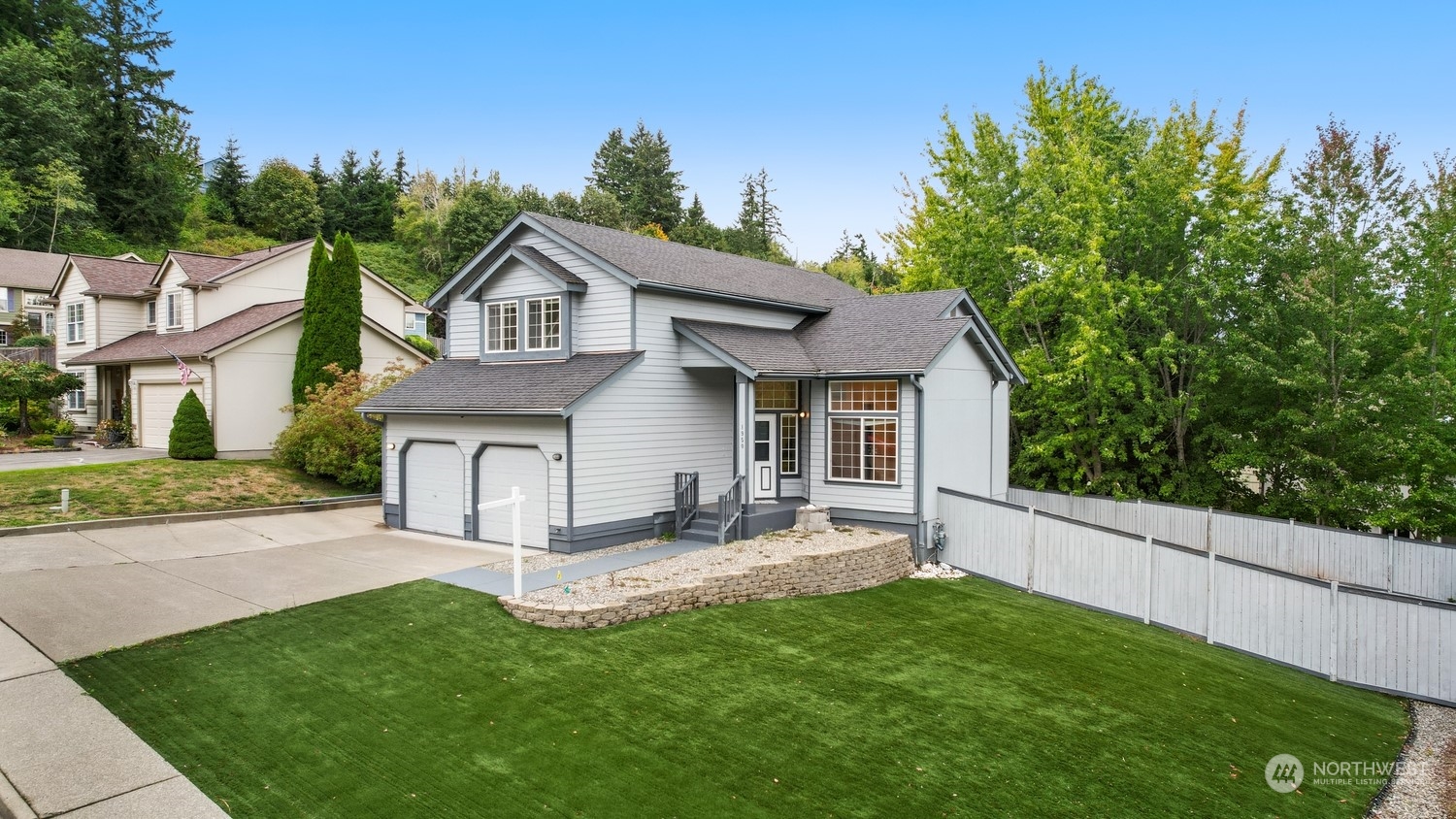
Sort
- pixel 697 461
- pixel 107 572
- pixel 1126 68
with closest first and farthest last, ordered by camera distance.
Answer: pixel 107 572 < pixel 697 461 < pixel 1126 68

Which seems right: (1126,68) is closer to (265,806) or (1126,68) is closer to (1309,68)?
(1309,68)

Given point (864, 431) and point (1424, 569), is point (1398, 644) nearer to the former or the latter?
point (1424, 569)

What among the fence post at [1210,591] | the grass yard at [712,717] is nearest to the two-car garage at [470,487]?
the grass yard at [712,717]

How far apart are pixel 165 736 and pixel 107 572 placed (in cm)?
694

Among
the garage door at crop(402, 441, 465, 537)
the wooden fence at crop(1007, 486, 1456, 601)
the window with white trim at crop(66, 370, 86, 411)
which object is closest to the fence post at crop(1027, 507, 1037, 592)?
the wooden fence at crop(1007, 486, 1456, 601)

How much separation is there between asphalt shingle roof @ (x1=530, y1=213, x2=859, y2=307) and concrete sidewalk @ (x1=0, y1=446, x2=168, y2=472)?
14914 mm

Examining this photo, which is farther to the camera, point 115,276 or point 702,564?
point 115,276

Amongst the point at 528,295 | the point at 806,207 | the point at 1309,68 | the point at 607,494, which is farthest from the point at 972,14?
the point at 806,207

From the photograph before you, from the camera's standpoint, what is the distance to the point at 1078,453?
21484 millimetres

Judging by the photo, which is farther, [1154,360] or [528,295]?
[1154,360]

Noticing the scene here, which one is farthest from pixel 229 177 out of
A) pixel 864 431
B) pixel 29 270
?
pixel 864 431

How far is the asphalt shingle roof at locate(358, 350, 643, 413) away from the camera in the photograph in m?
14.0

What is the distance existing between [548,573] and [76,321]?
27.7 m

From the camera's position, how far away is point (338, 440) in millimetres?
20500
